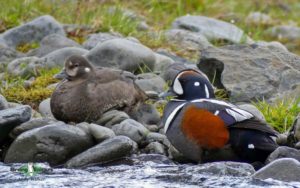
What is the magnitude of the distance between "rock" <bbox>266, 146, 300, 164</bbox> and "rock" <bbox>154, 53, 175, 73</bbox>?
2.95 metres

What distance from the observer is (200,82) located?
7.70 metres

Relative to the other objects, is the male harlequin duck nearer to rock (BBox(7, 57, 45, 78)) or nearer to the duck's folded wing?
the duck's folded wing

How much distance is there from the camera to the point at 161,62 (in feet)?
33.4

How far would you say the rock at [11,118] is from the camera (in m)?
7.68

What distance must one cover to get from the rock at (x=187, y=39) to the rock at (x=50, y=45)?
1.40 m

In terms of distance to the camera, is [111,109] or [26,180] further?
[111,109]

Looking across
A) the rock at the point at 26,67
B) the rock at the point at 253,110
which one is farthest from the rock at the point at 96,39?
the rock at the point at 253,110

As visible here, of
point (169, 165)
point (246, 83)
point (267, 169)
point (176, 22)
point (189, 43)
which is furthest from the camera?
point (176, 22)

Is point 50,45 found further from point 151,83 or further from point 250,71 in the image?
point 250,71

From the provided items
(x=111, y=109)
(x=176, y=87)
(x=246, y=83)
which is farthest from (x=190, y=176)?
(x=246, y=83)

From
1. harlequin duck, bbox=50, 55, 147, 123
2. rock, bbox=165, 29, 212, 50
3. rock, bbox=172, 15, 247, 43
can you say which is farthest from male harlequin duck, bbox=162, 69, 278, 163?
rock, bbox=172, 15, 247, 43

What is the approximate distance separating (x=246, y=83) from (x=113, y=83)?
1496 millimetres

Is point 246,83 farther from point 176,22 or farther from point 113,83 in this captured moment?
point 176,22

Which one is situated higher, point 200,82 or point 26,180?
point 200,82
